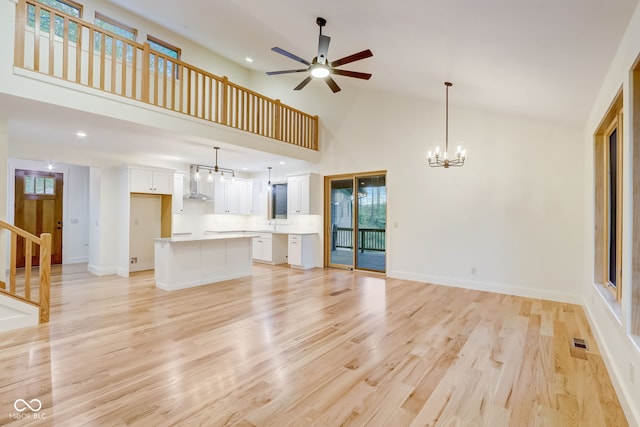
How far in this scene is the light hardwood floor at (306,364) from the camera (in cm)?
206

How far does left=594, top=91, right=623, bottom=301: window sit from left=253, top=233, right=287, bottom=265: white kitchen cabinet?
618cm

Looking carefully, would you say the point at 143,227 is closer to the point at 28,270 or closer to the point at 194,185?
the point at 194,185

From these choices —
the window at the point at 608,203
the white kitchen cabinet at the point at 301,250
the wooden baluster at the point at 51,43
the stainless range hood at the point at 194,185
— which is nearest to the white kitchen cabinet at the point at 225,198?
the stainless range hood at the point at 194,185

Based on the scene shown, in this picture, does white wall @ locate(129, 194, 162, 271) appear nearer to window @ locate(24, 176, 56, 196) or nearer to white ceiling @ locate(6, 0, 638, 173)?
white ceiling @ locate(6, 0, 638, 173)

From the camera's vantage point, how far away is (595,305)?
3490 millimetres

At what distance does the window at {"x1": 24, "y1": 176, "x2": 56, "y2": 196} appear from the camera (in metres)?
7.39

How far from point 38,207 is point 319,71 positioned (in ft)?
26.2

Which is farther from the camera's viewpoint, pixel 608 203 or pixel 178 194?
pixel 178 194

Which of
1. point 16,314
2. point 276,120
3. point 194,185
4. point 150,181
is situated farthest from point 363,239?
point 16,314

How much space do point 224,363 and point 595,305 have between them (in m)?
3.99

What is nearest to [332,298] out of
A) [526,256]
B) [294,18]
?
[526,256]

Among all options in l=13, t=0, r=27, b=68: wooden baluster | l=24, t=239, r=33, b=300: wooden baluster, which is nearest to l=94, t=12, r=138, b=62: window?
l=13, t=0, r=27, b=68: wooden baluster

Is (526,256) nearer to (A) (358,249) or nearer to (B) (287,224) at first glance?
(A) (358,249)

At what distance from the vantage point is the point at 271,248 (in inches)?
314
